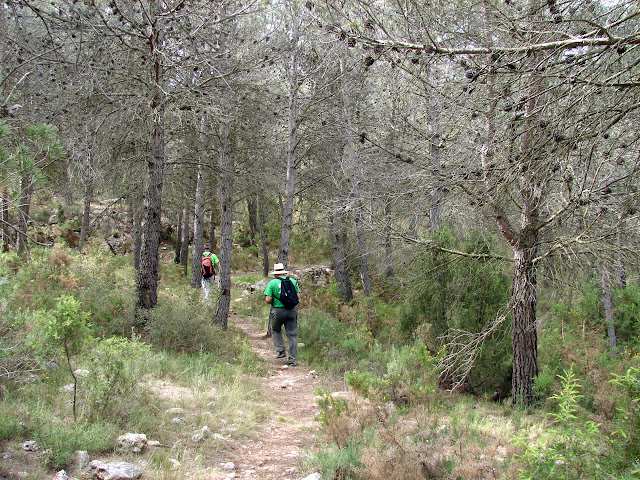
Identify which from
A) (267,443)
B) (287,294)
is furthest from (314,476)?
(287,294)

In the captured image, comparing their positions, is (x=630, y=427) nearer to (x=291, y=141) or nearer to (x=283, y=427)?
(x=283, y=427)

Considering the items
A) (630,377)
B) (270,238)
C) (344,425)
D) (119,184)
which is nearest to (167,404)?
(344,425)

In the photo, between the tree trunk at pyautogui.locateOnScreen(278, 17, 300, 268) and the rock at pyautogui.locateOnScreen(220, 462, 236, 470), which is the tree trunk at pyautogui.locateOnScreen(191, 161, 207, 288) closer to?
the tree trunk at pyautogui.locateOnScreen(278, 17, 300, 268)

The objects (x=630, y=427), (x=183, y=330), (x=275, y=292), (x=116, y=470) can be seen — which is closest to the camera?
(x=630, y=427)

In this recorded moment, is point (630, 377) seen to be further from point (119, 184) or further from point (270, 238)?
point (270, 238)

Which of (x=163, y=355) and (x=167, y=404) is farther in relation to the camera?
(x=163, y=355)

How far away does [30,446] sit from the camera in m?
3.56

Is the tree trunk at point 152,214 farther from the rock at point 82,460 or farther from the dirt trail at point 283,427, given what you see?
the rock at point 82,460

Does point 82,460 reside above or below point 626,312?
below

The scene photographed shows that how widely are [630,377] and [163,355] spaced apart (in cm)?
591

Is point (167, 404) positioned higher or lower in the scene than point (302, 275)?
lower

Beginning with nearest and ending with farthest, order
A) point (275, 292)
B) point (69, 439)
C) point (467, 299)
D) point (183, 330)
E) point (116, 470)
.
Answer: point (116, 470) < point (69, 439) < point (467, 299) < point (183, 330) < point (275, 292)

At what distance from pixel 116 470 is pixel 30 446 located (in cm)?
70

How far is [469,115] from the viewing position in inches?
177
